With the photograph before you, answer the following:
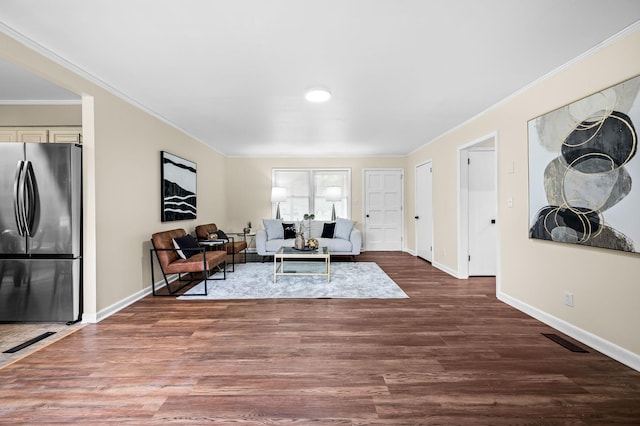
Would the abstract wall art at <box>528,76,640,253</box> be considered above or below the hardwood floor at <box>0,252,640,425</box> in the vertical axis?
above

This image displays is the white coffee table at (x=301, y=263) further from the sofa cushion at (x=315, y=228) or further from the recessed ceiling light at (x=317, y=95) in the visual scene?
the recessed ceiling light at (x=317, y=95)

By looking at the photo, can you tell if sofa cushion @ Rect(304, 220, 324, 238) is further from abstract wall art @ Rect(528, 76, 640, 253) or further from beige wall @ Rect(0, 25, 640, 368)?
abstract wall art @ Rect(528, 76, 640, 253)

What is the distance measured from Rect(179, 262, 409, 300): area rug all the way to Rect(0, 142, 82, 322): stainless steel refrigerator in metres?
1.26

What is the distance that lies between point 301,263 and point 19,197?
3.54m

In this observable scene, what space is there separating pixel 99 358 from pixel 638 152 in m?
4.23

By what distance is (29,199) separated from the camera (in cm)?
262

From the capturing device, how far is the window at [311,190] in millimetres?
6992

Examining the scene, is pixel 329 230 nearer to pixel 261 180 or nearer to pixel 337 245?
pixel 337 245

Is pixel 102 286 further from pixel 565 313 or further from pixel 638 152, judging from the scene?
pixel 638 152

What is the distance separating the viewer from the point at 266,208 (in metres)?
7.05

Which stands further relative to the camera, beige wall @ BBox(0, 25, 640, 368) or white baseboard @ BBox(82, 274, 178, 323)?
white baseboard @ BBox(82, 274, 178, 323)

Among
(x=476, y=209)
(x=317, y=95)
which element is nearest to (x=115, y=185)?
(x=317, y=95)

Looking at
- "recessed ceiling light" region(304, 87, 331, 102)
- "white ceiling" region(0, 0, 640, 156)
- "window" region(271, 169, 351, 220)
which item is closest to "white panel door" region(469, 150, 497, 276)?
"white ceiling" region(0, 0, 640, 156)

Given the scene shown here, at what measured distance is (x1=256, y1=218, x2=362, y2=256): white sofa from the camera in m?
5.66
